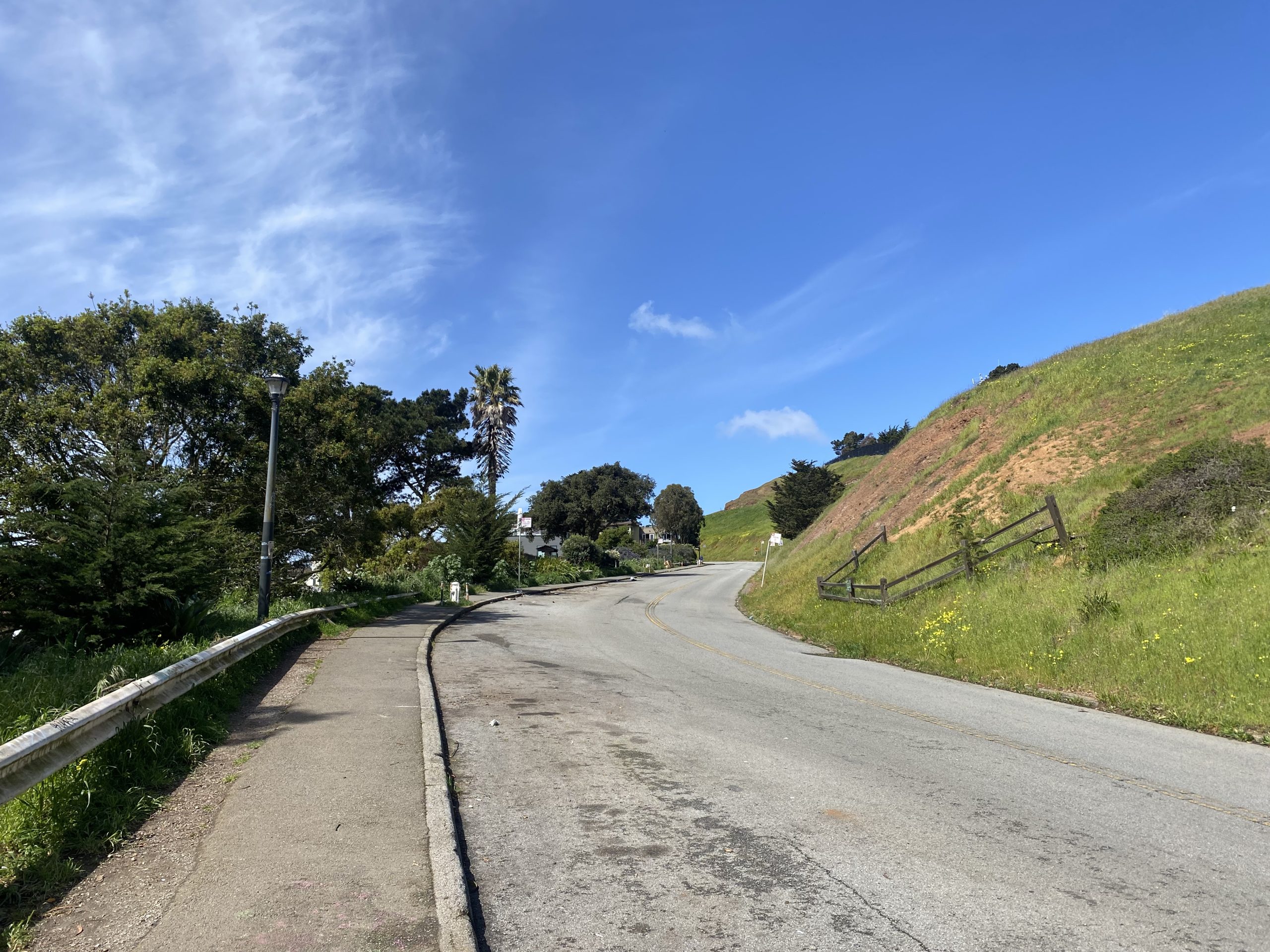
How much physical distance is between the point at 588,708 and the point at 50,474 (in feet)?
41.5

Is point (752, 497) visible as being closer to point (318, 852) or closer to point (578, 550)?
point (578, 550)

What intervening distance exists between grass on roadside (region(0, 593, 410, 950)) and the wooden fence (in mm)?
14293

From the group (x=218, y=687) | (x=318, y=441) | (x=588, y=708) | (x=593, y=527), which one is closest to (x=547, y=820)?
(x=588, y=708)

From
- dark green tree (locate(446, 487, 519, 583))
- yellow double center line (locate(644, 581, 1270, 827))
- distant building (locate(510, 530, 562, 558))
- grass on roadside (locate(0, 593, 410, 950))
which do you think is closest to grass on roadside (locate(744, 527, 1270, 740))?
yellow double center line (locate(644, 581, 1270, 827))

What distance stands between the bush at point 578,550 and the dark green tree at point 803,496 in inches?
736

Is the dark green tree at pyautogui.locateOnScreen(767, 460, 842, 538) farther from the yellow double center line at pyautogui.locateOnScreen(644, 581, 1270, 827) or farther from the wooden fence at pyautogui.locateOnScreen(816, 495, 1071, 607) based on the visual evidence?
the yellow double center line at pyautogui.locateOnScreen(644, 581, 1270, 827)

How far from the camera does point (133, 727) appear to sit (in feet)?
20.2

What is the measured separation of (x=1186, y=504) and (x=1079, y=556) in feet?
7.11

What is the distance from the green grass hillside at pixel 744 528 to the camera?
117438 mm

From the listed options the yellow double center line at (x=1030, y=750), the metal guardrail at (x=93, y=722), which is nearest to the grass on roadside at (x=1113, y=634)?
the yellow double center line at (x=1030, y=750)

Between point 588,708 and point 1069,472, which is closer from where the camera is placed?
point 588,708

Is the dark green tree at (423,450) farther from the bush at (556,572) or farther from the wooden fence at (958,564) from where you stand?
the wooden fence at (958,564)

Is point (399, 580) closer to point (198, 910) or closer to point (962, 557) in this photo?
point (962, 557)

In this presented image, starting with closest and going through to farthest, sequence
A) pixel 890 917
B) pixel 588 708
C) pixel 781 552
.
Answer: pixel 890 917 < pixel 588 708 < pixel 781 552
